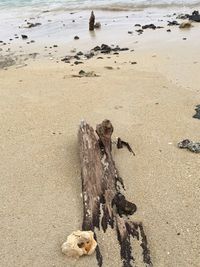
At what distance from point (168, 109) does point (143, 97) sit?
0.61 metres

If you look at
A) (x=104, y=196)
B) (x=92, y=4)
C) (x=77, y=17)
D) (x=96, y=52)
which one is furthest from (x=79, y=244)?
(x=92, y=4)

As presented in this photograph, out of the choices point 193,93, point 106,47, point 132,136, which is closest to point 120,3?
point 106,47

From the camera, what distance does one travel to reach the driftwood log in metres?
3.45

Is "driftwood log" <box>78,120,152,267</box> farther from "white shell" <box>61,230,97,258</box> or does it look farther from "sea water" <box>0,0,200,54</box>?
"sea water" <box>0,0,200,54</box>

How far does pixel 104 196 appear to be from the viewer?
378cm

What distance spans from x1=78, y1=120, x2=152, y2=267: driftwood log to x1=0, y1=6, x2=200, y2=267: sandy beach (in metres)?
0.08

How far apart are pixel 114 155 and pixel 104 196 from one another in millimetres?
994

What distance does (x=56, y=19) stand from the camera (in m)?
17.8

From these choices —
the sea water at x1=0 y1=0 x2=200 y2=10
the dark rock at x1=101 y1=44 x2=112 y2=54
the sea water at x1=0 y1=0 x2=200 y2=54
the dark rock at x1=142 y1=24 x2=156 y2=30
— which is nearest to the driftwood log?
the dark rock at x1=101 y1=44 x2=112 y2=54

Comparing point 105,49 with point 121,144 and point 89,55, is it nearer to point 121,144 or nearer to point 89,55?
point 89,55

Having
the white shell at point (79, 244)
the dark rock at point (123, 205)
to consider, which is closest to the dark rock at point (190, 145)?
the dark rock at point (123, 205)

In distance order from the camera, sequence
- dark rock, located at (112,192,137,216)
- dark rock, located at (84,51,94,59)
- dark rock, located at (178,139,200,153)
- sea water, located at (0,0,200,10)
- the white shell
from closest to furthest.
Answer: the white shell, dark rock, located at (112,192,137,216), dark rock, located at (178,139,200,153), dark rock, located at (84,51,94,59), sea water, located at (0,0,200,10)

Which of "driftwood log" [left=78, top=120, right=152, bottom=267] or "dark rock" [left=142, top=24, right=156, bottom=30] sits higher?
"driftwood log" [left=78, top=120, right=152, bottom=267]

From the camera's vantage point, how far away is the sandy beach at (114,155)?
3.49m
